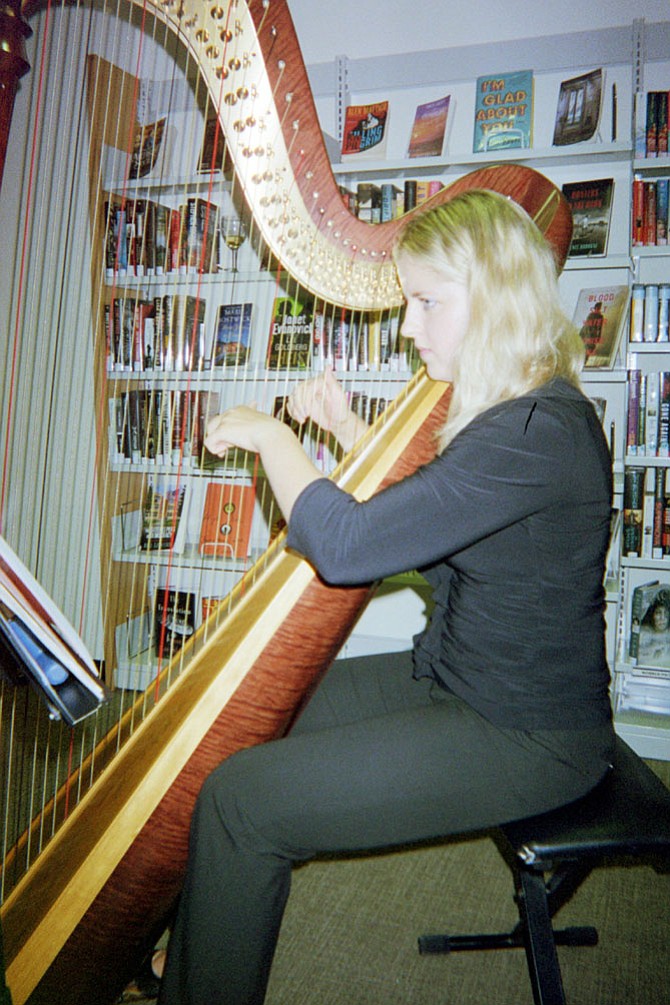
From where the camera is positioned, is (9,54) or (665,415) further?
(665,415)

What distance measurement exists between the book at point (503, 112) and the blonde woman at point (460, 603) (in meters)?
1.37

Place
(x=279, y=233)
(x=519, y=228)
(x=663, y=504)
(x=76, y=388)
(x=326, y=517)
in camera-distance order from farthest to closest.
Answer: (x=76, y=388), (x=663, y=504), (x=279, y=233), (x=519, y=228), (x=326, y=517)

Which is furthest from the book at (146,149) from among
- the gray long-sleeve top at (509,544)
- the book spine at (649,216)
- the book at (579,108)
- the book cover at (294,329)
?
the gray long-sleeve top at (509,544)

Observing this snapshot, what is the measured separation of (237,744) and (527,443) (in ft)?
1.73

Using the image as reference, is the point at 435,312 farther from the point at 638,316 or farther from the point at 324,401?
the point at 638,316

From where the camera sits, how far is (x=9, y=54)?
0.67 m

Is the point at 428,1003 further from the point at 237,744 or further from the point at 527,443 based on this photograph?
the point at 527,443

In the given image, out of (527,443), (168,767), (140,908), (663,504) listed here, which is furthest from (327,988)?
(663,504)

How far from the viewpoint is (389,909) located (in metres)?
1.40

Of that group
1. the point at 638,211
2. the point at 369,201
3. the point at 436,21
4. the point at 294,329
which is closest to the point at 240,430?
the point at 294,329

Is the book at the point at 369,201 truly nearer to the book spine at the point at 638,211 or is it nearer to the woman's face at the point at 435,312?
the book spine at the point at 638,211

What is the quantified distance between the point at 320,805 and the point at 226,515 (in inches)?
65.0

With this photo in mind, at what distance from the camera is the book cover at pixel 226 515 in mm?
2398

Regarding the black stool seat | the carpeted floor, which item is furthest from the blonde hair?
the carpeted floor
